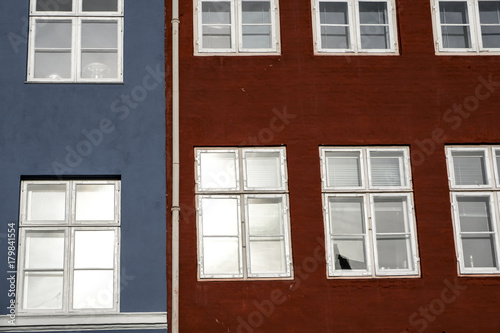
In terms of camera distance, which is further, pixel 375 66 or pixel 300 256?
pixel 375 66

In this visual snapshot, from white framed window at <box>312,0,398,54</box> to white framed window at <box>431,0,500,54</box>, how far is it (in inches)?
32.7

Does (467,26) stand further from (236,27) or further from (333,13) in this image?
(236,27)

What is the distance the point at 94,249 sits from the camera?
13.8m

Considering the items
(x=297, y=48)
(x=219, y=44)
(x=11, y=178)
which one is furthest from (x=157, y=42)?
(x=11, y=178)

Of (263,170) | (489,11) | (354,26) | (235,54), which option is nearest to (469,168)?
(489,11)

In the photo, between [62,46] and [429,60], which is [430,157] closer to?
[429,60]

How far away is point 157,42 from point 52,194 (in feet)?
10.2

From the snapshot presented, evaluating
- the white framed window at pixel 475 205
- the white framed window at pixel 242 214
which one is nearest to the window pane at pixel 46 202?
the white framed window at pixel 242 214

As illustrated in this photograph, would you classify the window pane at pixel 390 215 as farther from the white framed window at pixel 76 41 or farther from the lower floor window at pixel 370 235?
the white framed window at pixel 76 41

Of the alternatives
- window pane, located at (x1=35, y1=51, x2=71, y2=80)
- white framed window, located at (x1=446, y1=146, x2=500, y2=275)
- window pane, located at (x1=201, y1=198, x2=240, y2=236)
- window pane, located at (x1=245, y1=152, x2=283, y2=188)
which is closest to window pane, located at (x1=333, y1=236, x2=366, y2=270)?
window pane, located at (x1=245, y1=152, x2=283, y2=188)

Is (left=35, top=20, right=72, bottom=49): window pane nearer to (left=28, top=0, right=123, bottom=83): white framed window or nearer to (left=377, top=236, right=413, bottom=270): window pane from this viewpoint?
(left=28, top=0, right=123, bottom=83): white framed window

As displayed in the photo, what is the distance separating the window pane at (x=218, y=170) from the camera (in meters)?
14.2

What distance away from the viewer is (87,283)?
1359cm

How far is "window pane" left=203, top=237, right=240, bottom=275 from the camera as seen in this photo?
1373 cm
